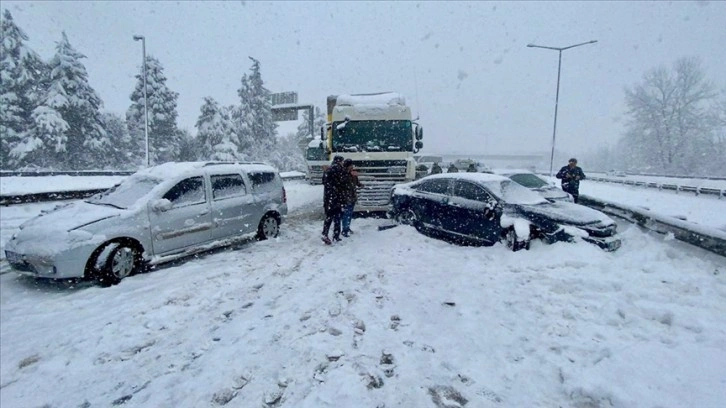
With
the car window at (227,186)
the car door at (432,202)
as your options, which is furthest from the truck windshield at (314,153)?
the car window at (227,186)

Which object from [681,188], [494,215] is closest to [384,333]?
[494,215]

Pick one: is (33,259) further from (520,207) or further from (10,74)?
(10,74)

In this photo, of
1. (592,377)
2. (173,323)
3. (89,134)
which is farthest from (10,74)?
(592,377)

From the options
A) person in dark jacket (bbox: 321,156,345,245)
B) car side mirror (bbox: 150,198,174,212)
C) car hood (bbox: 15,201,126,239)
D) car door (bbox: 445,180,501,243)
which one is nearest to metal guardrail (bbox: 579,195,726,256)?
car door (bbox: 445,180,501,243)

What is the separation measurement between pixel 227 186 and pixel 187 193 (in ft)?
3.23

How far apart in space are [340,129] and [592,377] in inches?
380

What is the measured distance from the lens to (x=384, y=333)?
418 centimetres

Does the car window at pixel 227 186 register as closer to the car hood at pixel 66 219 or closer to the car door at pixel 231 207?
the car door at pixel 231 207

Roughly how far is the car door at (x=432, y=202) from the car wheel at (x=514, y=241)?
1.59 meters

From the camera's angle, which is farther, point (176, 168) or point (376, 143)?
point (376, 143)

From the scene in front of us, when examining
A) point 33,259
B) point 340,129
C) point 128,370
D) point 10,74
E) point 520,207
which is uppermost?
point 10,74

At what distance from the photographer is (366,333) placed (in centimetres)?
417

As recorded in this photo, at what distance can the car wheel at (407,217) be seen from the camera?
9617mm

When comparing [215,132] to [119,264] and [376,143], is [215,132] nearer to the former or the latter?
[376,143]
